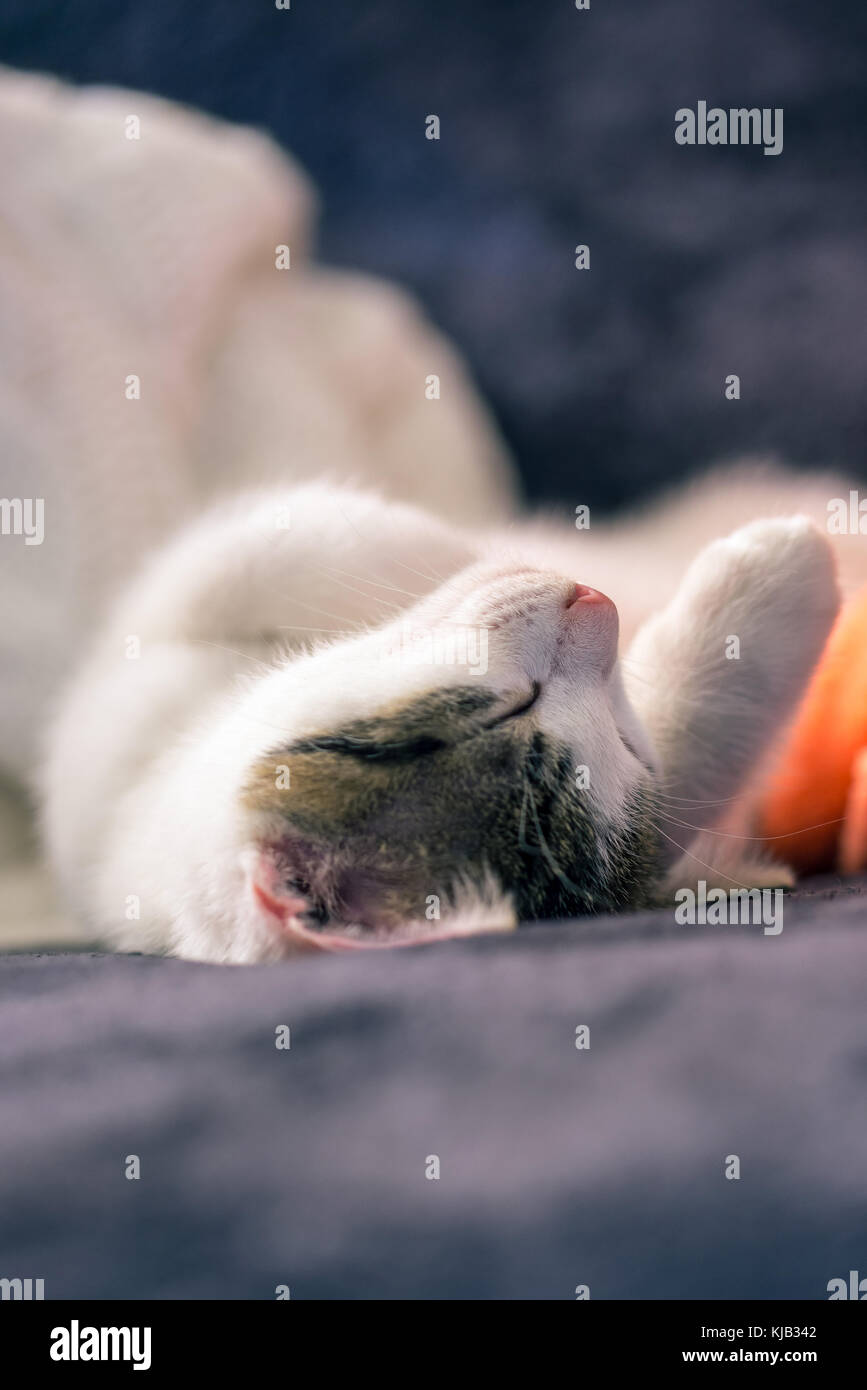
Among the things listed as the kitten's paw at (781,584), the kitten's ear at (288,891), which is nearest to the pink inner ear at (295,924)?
the kitten's ear at (288,891)

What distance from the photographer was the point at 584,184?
1511mm

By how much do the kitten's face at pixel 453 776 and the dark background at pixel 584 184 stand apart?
0.69m

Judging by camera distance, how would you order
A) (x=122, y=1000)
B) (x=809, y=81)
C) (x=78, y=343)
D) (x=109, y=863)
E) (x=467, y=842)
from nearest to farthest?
(x=122, y=1000) < (x=467, y=842) < (x=109, y=863) < (x=78, y=343) < (x=809, y=81)

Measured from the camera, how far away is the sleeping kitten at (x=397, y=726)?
0.76m

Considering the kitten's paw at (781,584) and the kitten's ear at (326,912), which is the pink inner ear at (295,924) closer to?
the kitten's ear at (326,912)

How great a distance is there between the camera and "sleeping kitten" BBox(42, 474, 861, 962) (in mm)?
756

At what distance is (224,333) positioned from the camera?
4.72ft

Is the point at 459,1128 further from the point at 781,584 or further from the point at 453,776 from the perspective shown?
the point at 781,584

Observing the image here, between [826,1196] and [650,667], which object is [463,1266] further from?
[650,667]

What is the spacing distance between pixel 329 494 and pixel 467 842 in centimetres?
46

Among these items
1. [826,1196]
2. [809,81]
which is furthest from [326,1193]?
[809,81]

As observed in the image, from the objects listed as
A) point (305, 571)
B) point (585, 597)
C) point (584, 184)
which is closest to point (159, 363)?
point (305, 571)

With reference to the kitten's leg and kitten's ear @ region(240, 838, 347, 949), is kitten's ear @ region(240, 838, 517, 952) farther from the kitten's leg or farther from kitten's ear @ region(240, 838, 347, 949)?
the kitten's leg

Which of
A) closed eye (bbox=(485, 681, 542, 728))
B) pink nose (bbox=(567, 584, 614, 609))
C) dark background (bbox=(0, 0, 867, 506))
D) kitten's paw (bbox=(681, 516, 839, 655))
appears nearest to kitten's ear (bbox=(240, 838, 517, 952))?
closed eye (bbox=(485, 681, 542, 728))
